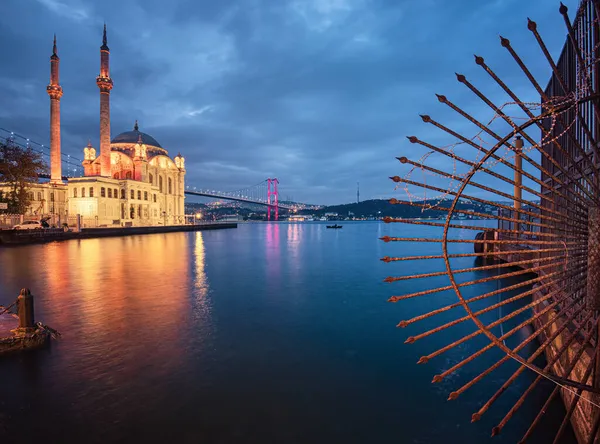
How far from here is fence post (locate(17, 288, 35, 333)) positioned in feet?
23.1

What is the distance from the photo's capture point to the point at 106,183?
52.8m

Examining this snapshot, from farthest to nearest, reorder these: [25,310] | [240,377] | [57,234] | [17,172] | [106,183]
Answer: [106,183]
[17,172]
[57,234]
[25,310]
[240,377]

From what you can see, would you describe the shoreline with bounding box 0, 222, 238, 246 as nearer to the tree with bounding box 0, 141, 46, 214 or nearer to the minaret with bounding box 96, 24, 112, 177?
the tree with bounding box 0, 141, 46, 214

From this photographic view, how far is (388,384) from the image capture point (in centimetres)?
641

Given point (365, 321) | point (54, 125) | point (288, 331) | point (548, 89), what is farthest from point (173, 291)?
point (54, 125)

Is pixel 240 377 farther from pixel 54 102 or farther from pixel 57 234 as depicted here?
pixel 54 102

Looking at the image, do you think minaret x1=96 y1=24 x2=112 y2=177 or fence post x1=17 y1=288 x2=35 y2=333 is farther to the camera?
minaret x1=96 y1=24 x2=112 y2=177

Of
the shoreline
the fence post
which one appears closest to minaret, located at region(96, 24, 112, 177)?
the shoreline

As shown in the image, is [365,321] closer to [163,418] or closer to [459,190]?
[163,418]

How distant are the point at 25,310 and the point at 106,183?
51.6m

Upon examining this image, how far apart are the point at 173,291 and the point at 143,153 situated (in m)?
57.9

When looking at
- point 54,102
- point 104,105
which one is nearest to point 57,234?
point 104,105

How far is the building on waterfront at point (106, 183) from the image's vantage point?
50906 mm

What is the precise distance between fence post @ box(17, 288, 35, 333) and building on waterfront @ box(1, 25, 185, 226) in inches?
1733
